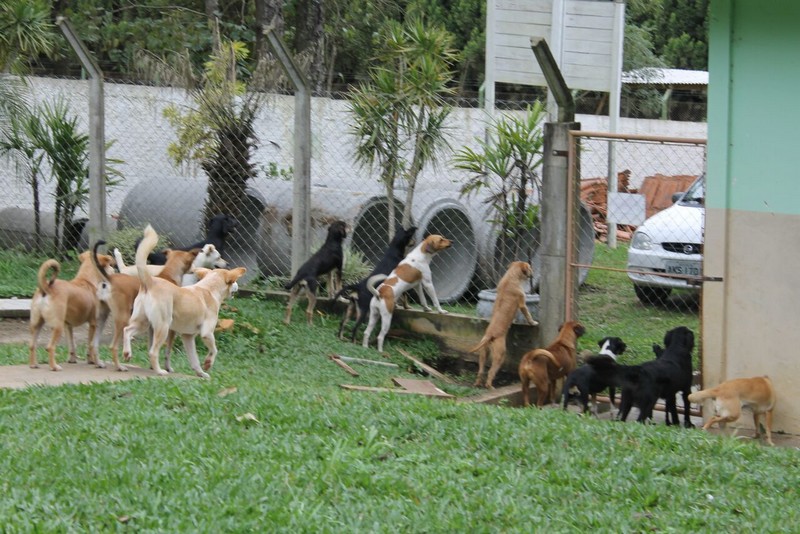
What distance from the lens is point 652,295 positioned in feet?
44.7

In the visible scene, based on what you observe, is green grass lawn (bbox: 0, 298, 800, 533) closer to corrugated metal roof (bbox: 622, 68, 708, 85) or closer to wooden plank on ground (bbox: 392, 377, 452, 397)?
wooden plank on ground (bbox: 392, 377, 452, 397)

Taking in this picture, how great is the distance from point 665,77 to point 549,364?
73.2ft

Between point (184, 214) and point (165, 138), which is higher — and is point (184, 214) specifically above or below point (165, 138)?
below

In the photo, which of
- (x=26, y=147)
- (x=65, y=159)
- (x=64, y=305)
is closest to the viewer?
(x=64, y=305)

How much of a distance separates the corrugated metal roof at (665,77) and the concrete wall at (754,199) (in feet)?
65.8

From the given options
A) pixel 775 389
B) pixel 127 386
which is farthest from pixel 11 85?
pixel 775 389

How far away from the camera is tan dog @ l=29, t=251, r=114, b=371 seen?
796cm

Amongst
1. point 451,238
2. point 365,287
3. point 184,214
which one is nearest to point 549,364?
point 365,287

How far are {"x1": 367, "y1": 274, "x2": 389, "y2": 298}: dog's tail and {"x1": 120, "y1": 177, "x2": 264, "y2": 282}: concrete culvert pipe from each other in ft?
7.75

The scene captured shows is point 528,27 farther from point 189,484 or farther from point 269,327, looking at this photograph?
point 189,484

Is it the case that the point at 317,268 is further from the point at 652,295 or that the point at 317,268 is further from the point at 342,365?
the point at 652,295

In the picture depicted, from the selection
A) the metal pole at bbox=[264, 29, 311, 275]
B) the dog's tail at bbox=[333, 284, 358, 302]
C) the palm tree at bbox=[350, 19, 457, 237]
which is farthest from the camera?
the palm tree at bbox=[350, 19, 457, 237]

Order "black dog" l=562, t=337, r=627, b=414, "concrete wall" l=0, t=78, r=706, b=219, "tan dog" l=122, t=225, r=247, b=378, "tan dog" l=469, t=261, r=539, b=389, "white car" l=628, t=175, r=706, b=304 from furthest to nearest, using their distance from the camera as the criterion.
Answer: "concrete wall" l=0, t=78, r=706, b=219 → "white car" l=628, t=175, r=706, b=304 → "tan dog" l=469, t=261, r=539, b=389 → "black dog" l=562, t=337, r=627, b=414 → "tan dog" l=122, t=225, r=247, b=378

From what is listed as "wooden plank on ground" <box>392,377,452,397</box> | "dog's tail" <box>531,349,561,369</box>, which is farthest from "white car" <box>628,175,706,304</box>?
"wooden plank on ground" <box>392,377,452,397</box>
